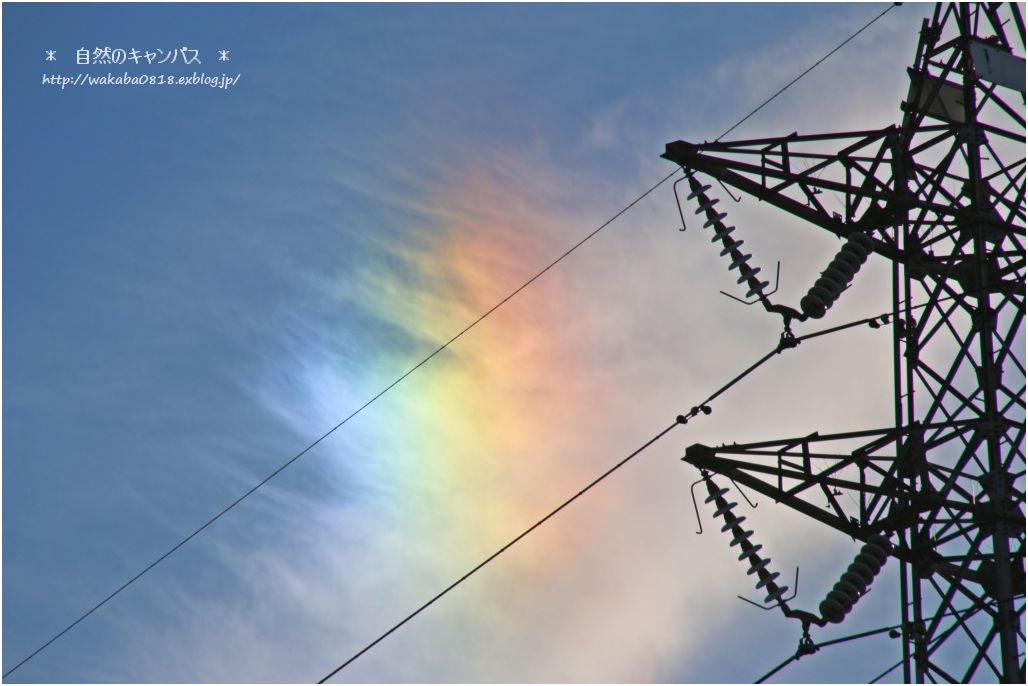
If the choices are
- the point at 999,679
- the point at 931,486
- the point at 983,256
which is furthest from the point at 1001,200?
the point at 999,679

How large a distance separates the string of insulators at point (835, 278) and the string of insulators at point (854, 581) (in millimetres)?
4119

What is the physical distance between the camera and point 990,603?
29.3 m

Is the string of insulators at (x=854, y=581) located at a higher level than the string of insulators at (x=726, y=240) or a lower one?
lower

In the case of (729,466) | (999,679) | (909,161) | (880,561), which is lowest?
(999,679)

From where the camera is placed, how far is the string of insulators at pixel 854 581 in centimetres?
2939

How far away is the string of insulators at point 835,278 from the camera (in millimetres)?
30250

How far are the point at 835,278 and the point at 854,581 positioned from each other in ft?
17.1

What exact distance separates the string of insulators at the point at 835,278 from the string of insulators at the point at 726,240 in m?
0.81

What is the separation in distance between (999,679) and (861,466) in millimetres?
4199

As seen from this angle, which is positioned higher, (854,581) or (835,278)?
(835,278)

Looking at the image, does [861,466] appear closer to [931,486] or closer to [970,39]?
[931,486]

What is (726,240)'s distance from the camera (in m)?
30.9

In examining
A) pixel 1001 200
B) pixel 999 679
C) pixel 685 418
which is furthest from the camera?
pixel 1001 200

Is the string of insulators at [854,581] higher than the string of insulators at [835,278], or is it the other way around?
the string of insulators at [835,278]
